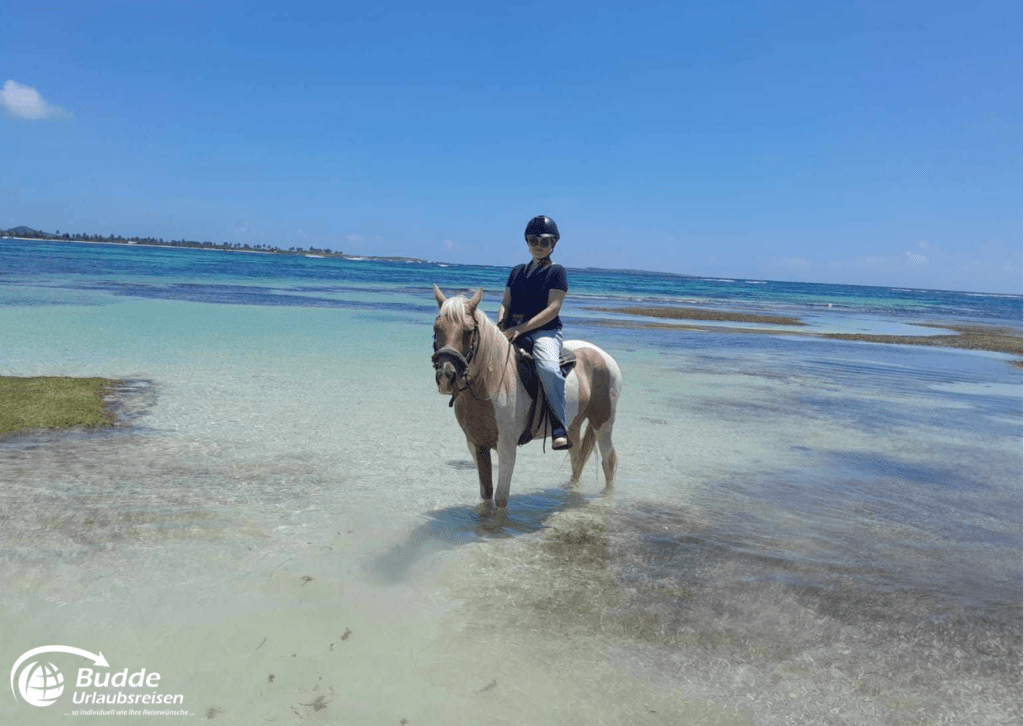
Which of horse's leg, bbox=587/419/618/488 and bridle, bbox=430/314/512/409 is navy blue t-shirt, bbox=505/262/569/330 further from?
horse's leg, bbox=587/419/618/488

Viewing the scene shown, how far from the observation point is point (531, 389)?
6227 mm

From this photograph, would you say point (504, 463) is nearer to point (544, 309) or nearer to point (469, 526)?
point (469, 526)

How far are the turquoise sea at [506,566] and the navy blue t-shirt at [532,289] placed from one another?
6.76ft

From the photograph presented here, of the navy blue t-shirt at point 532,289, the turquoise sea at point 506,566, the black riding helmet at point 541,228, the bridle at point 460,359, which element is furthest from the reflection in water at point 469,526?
the black riding helmet at point 541,228

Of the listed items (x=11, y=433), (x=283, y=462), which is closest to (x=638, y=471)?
(x=283, y=462)

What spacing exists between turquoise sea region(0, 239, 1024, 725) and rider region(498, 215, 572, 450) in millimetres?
1355

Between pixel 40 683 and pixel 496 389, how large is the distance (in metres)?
3.63

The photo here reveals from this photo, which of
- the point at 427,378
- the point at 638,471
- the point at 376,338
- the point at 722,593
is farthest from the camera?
the point at 376,338

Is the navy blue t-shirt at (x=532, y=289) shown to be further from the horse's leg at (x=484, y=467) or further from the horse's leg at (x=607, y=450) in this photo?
the horse's leg at (x=607, y=450)

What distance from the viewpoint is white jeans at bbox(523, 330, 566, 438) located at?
614cm

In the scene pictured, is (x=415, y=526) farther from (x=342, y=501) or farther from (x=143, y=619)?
(x=143, y=619)

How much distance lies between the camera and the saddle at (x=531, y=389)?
6189mm

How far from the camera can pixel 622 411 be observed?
12.2 metres

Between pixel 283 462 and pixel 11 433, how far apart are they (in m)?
3.68
